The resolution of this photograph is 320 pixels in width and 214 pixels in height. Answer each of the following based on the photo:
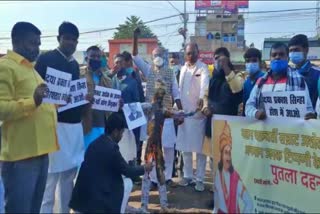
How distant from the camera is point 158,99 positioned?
6215 millimetres

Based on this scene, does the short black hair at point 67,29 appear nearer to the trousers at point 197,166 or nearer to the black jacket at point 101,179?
the black jacket at point 101,179

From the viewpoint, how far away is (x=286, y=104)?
4.86 m

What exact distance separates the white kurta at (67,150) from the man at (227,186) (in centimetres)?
143

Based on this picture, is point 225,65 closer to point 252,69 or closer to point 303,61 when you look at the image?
point 252,69

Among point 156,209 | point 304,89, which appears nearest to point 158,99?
point 156,209

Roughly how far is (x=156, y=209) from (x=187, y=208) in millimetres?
372

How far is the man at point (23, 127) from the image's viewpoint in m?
4.09

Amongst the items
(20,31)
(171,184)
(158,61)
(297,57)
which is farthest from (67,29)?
(171,184)

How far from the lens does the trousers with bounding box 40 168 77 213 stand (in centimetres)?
505

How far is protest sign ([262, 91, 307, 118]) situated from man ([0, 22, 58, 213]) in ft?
7.16

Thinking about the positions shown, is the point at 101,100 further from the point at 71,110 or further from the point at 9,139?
the point at 9,139

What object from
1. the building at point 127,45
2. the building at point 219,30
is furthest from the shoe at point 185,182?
the building at point 219,30

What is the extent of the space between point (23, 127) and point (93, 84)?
148 cm

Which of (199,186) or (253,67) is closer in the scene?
(253,67)
